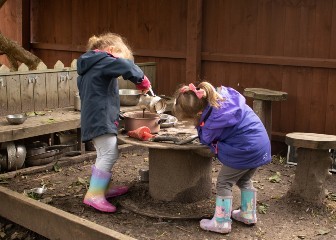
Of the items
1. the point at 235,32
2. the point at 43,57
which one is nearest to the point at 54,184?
the point at 235,32

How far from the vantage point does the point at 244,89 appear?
7.52m

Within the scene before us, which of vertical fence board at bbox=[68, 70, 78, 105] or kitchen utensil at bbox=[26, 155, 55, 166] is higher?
vertical fence board at bbox=[68, 70, 78, 105]

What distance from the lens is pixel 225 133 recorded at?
4.60 metres

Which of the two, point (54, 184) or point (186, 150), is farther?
point (54, 184)

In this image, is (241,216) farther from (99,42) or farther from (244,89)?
(244,89)

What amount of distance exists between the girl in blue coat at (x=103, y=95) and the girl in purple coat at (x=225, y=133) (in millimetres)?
653

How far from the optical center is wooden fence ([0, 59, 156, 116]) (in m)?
6.84

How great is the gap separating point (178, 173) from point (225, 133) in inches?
32.1

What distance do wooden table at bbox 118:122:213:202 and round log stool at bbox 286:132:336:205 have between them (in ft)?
2.81

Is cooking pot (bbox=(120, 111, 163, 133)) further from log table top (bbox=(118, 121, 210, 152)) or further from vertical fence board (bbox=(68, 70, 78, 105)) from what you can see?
vertical fence board (bbox=(68, 70, 78, 105))

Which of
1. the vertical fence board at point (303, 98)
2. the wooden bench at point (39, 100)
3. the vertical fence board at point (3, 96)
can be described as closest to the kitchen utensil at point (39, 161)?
the wooden bench at point (39, 100)

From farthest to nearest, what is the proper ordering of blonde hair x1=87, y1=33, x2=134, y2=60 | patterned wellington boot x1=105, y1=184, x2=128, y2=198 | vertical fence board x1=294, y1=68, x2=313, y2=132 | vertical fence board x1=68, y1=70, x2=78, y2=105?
vertical fence board x1=68, y1=70, x2=78, y2=105 → vertical fence board x1=294, y1=68, x2=313, y2=132 → patterned wellington boot x1=105, y1=184, x2=128, y2=198 → blonde hair x1=87, y1=33, x2=134, y2=60

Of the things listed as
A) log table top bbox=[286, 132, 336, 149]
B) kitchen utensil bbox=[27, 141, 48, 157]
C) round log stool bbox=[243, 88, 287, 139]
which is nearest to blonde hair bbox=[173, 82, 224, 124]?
log table top bbox=[286, 132, 336, 149]

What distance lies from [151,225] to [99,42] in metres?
1.70
